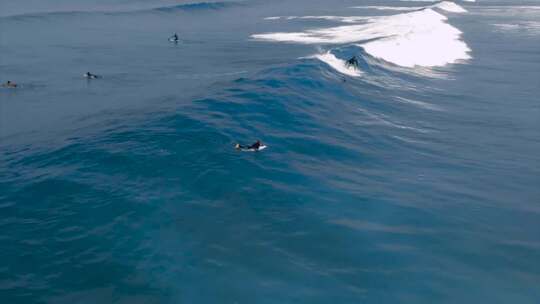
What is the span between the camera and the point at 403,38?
195 ft

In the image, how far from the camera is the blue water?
14.3m

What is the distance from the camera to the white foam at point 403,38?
168ft

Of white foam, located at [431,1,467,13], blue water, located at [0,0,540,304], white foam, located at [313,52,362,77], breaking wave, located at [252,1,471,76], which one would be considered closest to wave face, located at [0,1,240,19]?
breaking wave, located at [252,1,471,76]

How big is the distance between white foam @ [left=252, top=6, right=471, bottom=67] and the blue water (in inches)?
367

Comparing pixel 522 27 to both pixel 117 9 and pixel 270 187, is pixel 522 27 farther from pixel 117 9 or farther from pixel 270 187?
pixel 270 187

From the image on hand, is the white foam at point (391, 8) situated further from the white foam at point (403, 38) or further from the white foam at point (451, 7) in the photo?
the white foam at point (403, 38)

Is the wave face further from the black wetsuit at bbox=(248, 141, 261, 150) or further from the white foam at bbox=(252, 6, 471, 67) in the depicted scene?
the black wetsuit at bbox=(248, 141, 261, 150)

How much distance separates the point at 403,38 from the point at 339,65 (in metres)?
20.6

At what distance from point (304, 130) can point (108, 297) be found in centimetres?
1538

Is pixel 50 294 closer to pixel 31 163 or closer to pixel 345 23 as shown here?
pixel 31 163

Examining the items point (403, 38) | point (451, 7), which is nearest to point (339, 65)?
point (403, 38)

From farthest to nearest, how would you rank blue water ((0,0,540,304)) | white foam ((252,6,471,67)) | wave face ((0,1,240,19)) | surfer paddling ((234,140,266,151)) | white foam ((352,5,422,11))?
1. white foam ((352,5,422,11))
2. wave face ((0,1,240,19))
3. white foam ((252,6,471,67))
4. surfer paddling ((234,140,266,151))
5. blue water ((0,0,540,304))

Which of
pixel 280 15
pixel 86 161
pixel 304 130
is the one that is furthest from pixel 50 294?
pixel 280 15

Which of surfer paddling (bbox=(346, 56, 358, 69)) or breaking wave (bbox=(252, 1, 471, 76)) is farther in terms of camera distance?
breaking wave (bbox=(252, 1, 471, 76))
